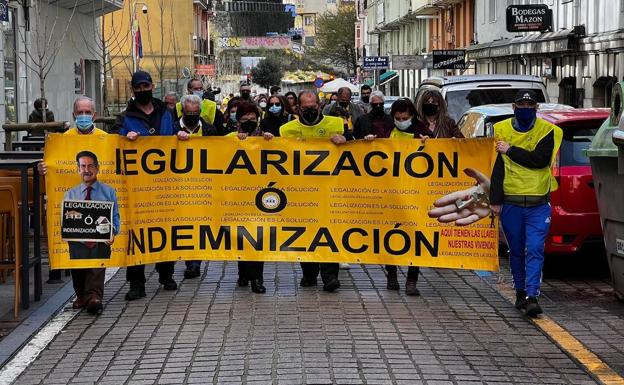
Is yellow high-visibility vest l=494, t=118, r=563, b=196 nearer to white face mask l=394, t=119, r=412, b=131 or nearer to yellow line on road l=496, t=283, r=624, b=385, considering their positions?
Answer: yellow line on road l=496, t=283, r=624, b=385

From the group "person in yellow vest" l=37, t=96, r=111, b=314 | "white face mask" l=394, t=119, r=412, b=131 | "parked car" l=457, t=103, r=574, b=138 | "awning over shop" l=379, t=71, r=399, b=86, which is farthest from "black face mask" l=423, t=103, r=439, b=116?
"awning over shop" l=379, t=71, r=399, b=86

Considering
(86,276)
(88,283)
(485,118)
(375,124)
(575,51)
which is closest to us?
(88,283)

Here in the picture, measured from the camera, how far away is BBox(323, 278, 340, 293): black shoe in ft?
35.8

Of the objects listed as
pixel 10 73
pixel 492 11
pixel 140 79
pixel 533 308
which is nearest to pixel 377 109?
pixel 140 79

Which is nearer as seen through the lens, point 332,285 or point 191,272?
point 332,285

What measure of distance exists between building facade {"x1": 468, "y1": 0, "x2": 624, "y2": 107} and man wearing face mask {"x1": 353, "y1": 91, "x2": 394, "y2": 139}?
16784mm

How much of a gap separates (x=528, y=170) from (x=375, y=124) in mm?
2600

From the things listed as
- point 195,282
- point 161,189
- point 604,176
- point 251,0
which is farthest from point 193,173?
point 251,0

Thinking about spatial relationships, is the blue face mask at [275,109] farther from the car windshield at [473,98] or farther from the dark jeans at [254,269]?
the car windshield at [473,98]

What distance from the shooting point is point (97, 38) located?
39.8 meters

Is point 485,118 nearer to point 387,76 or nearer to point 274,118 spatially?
point 274,118

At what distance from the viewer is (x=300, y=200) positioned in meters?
10.9

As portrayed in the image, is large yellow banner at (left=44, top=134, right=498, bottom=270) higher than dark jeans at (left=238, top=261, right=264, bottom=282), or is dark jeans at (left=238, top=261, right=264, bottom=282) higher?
large yellow banner at (left=44, top=134, right=498, bottom=270)

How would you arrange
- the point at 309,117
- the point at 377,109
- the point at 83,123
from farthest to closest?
the point at 377,109, the point at 309,117, the point at 83,123
